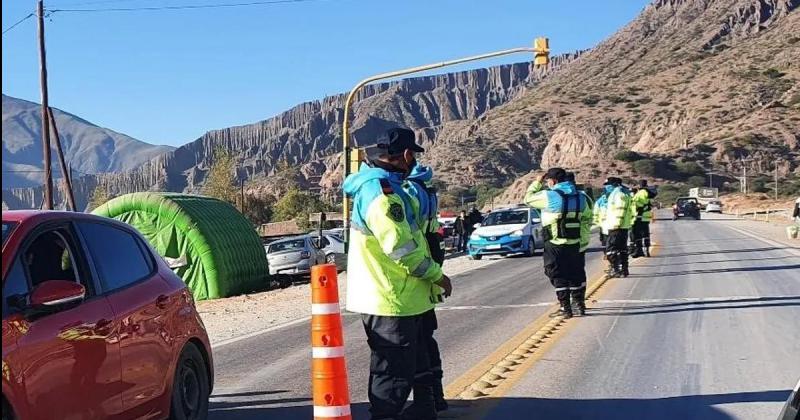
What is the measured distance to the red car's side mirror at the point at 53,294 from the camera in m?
4.42

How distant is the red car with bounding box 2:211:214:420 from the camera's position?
4.43 meters

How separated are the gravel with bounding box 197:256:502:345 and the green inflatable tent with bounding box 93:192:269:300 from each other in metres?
0.85

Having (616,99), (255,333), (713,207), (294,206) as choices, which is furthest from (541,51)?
(616,99)

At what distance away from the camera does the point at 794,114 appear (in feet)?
324

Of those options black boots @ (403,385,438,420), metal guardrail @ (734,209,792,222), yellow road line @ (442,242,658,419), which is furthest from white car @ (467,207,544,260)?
metal guardrail @ (734,209,792,222)

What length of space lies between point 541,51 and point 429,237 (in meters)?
17.8

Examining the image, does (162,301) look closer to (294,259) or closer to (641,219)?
(641,219)

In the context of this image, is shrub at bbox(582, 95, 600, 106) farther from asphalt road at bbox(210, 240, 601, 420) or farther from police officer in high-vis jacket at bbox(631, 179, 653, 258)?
asphalt road at bbox(210, 240, 601, 420)

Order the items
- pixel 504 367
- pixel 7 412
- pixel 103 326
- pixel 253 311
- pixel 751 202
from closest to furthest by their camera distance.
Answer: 1. pixel 7 412
2. pixel 103 326
3. pixel 504 367
4. pixel 253 311
5. pixel 751 202

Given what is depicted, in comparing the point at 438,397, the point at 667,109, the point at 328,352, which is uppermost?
the point at 667,109

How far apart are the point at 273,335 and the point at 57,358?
8062 mm

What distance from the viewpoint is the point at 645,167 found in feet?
315

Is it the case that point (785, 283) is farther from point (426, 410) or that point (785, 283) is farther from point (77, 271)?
point (77, 271)

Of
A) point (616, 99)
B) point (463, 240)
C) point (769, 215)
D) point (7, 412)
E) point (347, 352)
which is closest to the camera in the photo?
point (7, 412)
